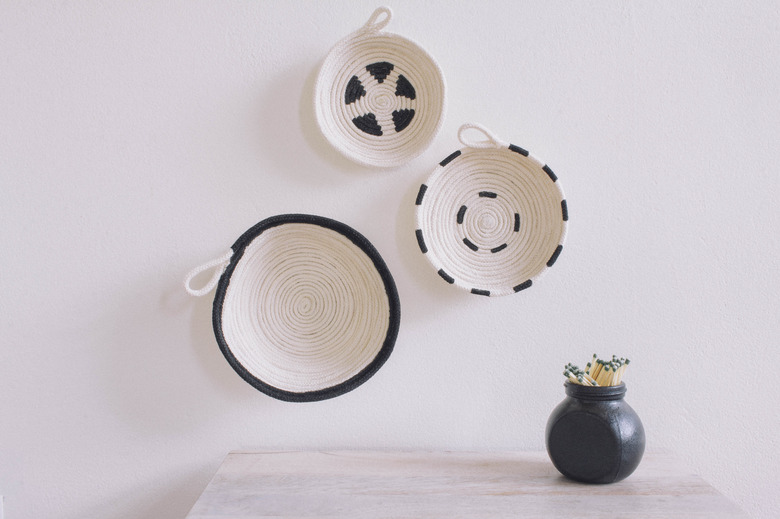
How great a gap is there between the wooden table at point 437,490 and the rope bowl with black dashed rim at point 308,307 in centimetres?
14

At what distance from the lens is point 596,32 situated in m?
1.09

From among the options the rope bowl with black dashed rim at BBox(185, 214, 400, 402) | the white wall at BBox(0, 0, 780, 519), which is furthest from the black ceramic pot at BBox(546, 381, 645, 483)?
the rope bowl with black dashed rim at BBox(185, 214, 400, 402)

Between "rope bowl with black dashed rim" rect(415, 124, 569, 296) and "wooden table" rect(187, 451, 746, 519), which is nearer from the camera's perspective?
"wooden table" rect(187, 451, 746, 519)

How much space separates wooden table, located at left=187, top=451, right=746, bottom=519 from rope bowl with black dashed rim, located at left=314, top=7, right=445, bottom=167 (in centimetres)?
56

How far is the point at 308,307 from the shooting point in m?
1.12

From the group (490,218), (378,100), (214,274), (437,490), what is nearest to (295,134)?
(378,100)

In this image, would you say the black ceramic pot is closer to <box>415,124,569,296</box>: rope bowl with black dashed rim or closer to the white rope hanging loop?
<box>415,124,569,296</box>: rope bowl with black dashed rim

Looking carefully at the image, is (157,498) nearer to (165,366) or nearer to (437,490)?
(165,366)

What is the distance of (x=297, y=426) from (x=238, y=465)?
14cm

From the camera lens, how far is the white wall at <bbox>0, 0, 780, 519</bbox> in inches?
43.1

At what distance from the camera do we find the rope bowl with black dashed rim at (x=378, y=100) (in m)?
1.07

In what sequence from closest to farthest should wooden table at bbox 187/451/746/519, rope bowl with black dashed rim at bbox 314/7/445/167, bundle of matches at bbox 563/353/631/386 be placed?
wooden table at bbox 187/451/746/519
bundle of matches at bbox 563/353/631/386
rope bowl with black dashed rim at bbox 314/7/445/167

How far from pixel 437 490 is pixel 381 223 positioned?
495 millimetres

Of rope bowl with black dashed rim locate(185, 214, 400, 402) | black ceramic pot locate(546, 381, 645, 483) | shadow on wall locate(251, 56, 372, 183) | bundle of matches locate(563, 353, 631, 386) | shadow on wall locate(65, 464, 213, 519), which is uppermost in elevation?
shadow on wall locate(251, 56, 372, 183)
